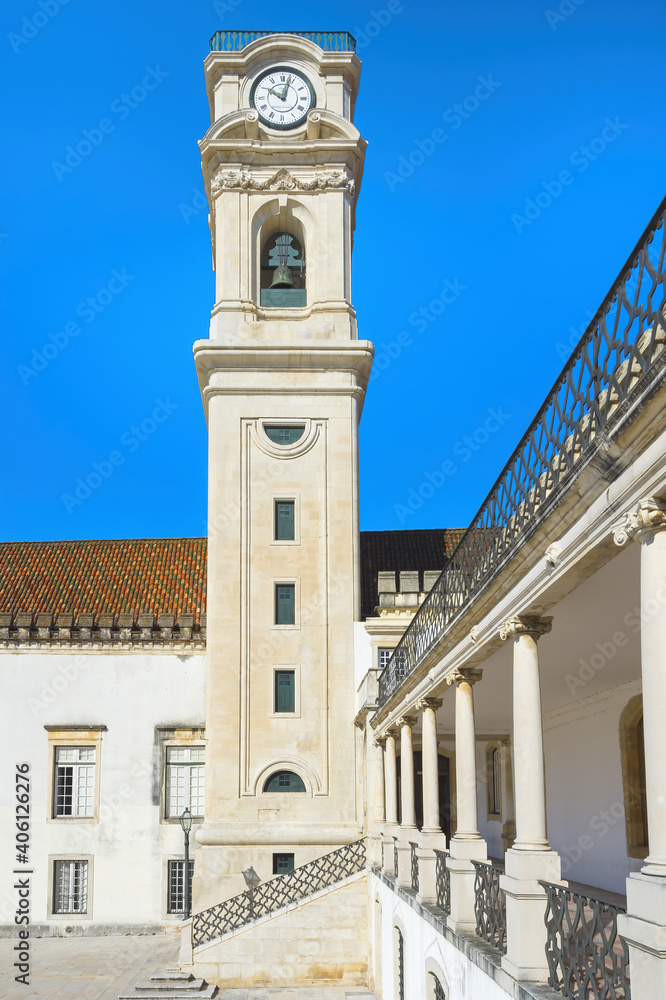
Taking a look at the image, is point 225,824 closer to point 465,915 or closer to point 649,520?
point 465,915

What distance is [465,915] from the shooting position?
11438 mm

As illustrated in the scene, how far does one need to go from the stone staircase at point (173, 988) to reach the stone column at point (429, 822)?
9.76m

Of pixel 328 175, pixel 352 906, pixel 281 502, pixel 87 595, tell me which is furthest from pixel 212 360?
pixel 352 906

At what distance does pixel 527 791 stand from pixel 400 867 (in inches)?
372

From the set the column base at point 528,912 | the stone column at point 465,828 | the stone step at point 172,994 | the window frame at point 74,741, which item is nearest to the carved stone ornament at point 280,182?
the window frame at point 74,741

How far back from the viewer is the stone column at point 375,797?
77.1ft

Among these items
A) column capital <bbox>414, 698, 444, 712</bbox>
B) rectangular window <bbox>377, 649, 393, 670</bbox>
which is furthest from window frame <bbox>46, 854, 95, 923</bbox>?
column capital <bbox>414, 698, 444, 712</bbox>

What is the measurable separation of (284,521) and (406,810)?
12.8 meters

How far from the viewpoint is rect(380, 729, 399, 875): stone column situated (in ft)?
68.5

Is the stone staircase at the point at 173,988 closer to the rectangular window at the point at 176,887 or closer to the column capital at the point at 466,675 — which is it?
the rectangular window at the point at 176,887

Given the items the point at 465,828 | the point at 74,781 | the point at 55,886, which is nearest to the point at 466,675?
the point at 465,828

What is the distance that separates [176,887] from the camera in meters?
30.3

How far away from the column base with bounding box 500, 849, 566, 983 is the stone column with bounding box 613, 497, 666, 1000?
2.47 metres

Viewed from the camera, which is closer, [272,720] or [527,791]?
[527,791]
